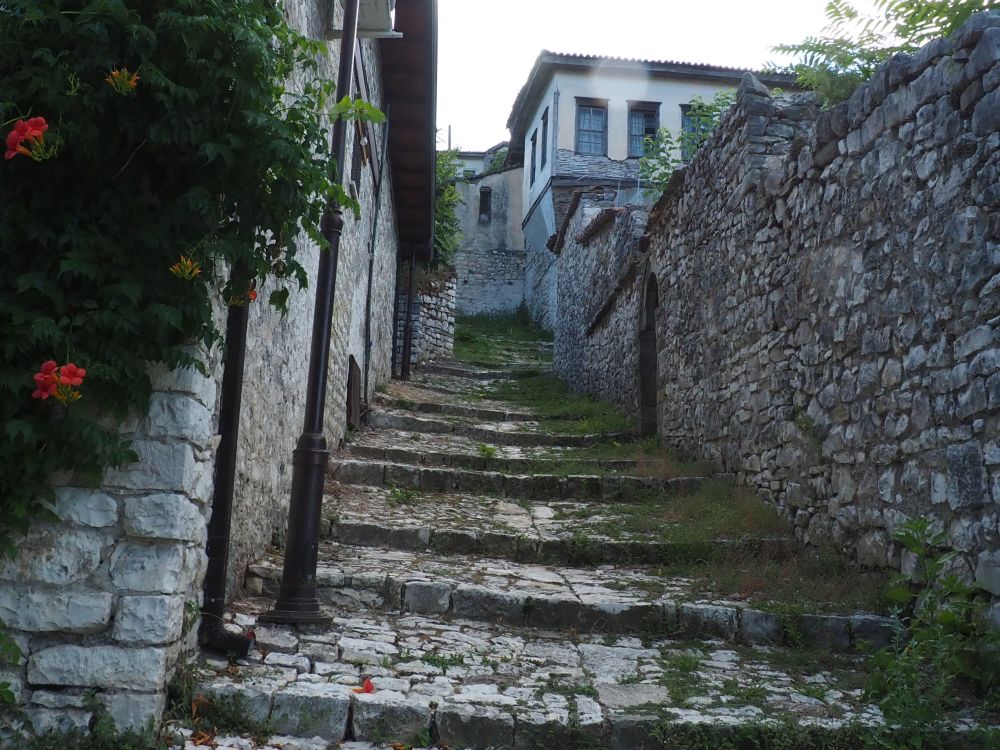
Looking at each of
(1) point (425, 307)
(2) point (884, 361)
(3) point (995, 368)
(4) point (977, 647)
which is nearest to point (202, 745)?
(4) point (977, 647)

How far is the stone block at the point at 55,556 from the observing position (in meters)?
2.63

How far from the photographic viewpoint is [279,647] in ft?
11.1

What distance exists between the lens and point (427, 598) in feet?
14.0

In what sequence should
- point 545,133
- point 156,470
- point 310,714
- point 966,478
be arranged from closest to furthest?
point 156,470
point 310,714
point 966,478
point 545,133

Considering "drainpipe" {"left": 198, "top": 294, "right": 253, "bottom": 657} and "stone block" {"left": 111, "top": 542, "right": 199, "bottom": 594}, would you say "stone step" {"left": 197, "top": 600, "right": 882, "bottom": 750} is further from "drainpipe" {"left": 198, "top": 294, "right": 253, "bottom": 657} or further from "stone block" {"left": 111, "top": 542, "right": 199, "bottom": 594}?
"stone block" {"left": 111, "top": 542, "right": 199, "bottom": 594}

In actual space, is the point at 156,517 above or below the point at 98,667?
above

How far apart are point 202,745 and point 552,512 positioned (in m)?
3.91

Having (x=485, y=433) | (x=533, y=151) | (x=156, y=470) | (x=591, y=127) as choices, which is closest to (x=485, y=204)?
(x=533, y=151)

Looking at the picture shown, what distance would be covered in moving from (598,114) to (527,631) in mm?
19639

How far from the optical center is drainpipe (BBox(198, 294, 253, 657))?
3203 millimetres

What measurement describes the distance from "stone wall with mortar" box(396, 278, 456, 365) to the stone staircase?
24.7ft

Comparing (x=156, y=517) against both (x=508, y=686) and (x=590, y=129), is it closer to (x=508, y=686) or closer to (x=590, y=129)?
(x=508, y=686)

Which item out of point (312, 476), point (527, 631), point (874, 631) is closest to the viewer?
point (312, 476)

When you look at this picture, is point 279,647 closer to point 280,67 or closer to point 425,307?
point 280,67
